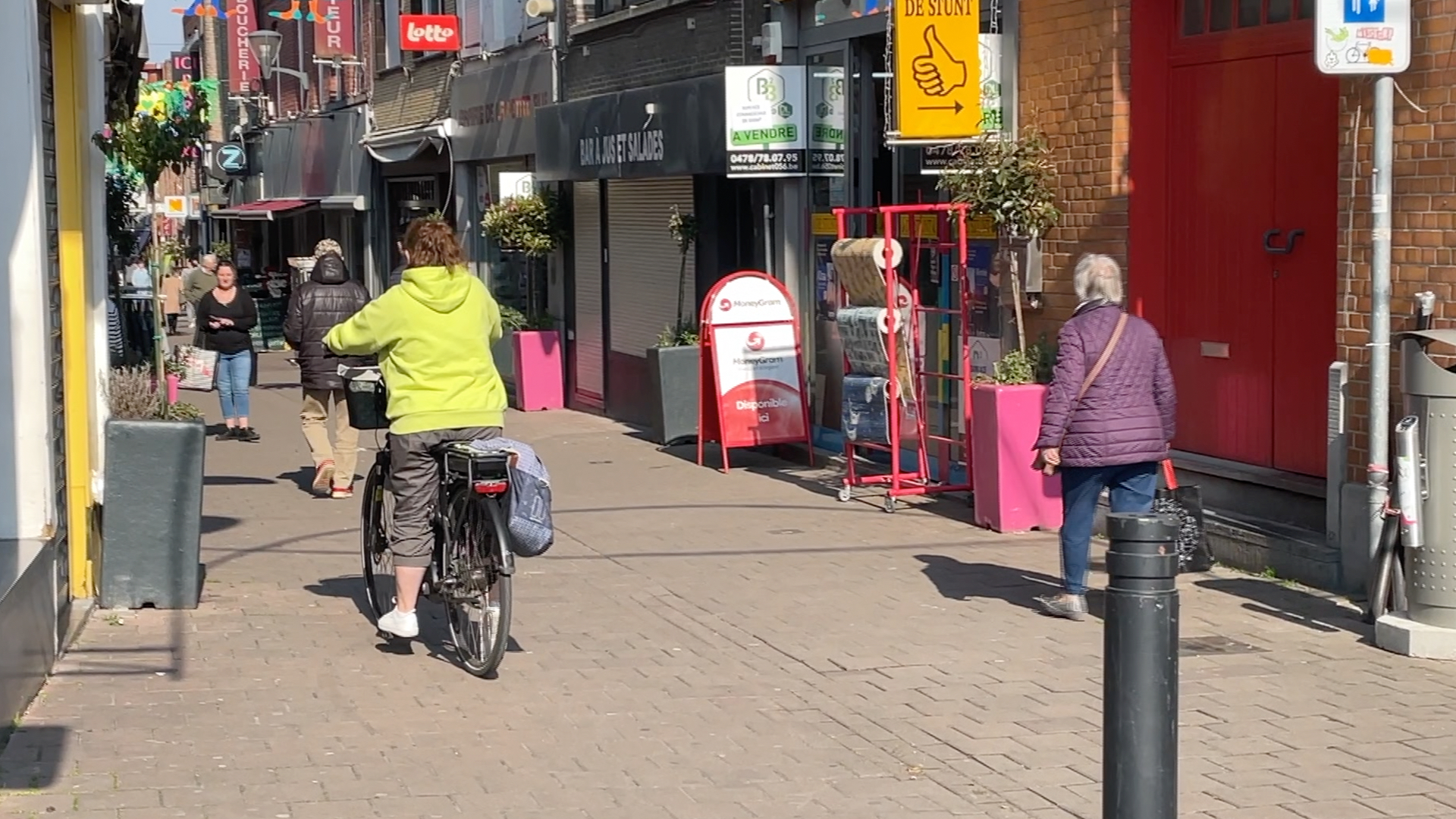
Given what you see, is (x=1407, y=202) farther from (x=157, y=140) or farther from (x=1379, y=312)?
(x=157, y=140)

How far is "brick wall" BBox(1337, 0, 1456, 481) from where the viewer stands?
8.07 meters

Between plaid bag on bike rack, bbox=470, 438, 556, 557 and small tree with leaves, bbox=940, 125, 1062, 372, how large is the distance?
4245mm

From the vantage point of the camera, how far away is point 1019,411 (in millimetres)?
10406

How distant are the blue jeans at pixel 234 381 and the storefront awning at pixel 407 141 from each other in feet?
23.5

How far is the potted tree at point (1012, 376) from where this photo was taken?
1041 cm

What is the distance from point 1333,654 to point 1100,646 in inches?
35.5

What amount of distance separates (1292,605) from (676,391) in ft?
24.6

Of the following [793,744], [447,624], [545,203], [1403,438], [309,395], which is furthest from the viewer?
[545,203]

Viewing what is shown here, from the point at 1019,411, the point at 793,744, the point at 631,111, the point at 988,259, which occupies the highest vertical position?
the point at 631,111

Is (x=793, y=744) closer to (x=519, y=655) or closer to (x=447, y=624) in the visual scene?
(x=519, y=655)

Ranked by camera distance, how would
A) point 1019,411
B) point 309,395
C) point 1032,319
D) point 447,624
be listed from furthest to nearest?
point 309,395
point 1032,319
point 1019,411
point 447,624

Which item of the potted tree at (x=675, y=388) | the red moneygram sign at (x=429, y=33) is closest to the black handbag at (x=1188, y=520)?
the potted tree at (x=675, y=388)

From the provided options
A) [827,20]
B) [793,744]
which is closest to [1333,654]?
[793,744]

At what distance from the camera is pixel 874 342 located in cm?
1141
